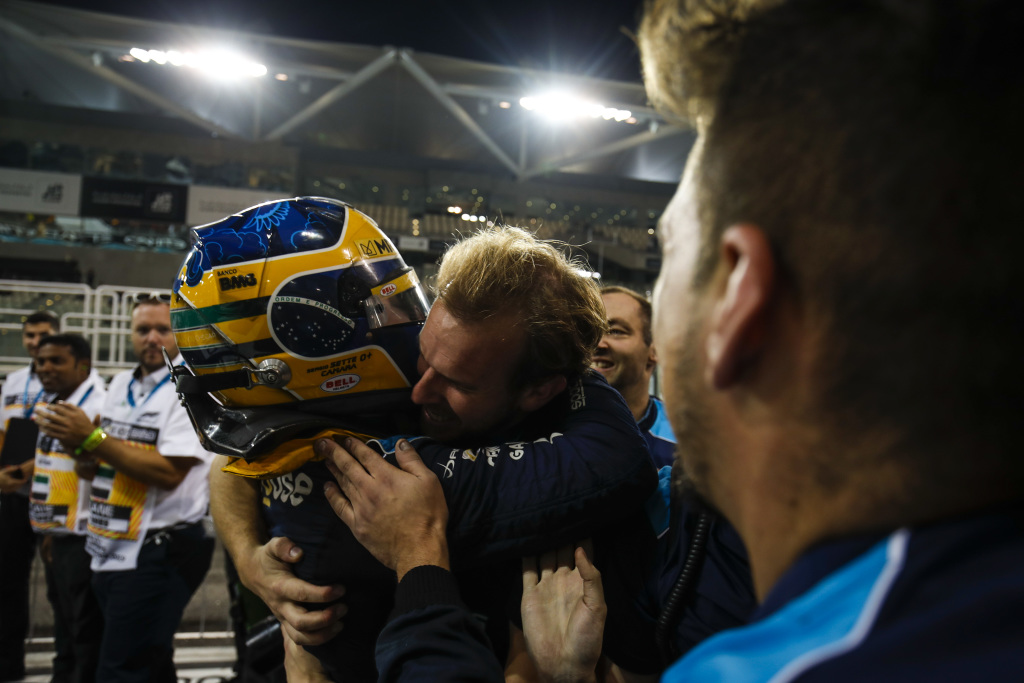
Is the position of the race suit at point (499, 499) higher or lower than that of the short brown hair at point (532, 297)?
lower

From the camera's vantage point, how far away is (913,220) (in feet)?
1.44

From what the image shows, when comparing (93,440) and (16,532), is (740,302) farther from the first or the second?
(16,532)

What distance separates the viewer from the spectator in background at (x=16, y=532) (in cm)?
401

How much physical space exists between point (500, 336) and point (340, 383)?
12.7 inches

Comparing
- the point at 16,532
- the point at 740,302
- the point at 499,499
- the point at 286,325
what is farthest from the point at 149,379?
the point at 740,302

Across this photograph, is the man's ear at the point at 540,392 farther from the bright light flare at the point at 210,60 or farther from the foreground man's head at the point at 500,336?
the bright light flare at the point at 210,60

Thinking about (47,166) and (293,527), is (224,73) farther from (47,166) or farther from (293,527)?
(293,527)

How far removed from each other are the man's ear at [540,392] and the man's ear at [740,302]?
703mm

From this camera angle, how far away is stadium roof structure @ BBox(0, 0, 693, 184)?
955cm

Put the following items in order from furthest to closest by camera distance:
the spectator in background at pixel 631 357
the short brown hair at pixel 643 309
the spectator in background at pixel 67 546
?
the spectator in background at pixel 67 546, the short brown hair at pixel 643 309, the spectator in background at pixel 631 357

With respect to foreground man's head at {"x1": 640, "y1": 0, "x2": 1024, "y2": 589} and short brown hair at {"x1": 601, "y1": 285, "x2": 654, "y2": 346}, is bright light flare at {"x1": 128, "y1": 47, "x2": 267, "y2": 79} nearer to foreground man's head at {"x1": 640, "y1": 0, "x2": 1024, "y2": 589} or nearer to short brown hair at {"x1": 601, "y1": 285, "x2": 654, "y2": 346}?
short brown hair at {"x1": 601, "y1": 285, "x2": 654, "y2": 346}

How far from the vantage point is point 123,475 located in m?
3.48

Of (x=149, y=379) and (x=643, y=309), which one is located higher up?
(x=643, y=309)

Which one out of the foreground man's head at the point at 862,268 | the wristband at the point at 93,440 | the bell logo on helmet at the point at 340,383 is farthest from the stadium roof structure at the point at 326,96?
the foreground man's head at the point at 862,268
